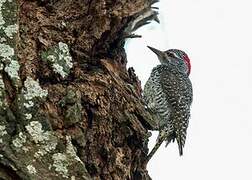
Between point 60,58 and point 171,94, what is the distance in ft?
7.30

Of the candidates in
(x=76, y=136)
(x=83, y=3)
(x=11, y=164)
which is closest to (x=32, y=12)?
(x=83, y=3)

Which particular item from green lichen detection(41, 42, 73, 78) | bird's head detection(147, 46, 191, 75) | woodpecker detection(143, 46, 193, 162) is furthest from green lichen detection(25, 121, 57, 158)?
bird's head detection(147, 46, 191, 75)

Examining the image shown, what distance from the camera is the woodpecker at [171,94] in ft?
13.8

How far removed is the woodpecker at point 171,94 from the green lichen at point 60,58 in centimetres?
157

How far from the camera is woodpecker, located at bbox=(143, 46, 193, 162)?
4.20 m

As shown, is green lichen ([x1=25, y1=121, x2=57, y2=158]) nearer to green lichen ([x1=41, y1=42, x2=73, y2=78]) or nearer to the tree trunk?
the tree trunk

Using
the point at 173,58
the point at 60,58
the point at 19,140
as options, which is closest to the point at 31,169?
the point at 19,140

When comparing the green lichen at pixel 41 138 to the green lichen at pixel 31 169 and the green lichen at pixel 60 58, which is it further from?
the green lichen at pixel 60 58

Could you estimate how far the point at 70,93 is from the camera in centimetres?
227

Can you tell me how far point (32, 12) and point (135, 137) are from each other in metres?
0.75

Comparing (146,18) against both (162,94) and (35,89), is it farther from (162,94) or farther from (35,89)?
(162,94)

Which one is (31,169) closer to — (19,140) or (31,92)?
(19,140)

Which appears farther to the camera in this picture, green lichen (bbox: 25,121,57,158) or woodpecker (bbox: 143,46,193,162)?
woodpecker (bbox: 143,46,193,162)

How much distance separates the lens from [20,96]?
6.52 ft
